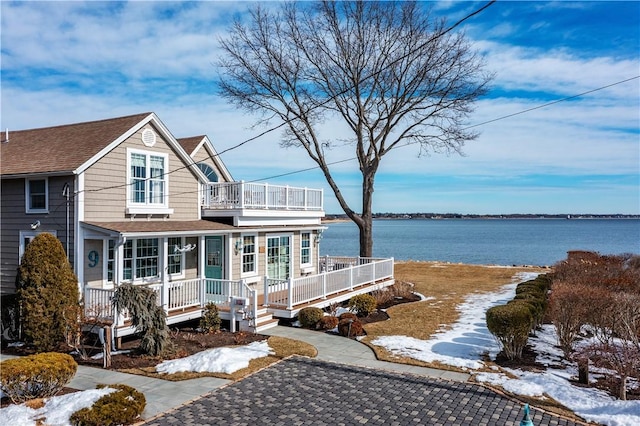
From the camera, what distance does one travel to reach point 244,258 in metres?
18.3

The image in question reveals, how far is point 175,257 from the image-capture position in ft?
53.1

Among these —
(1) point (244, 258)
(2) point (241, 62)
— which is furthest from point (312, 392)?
(2) point (241, 62)

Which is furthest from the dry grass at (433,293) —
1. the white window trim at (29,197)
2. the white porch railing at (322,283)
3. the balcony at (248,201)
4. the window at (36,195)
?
the window at (36,195)

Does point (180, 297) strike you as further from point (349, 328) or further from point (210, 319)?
point (349, 328)

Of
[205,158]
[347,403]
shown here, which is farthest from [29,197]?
[347,403]

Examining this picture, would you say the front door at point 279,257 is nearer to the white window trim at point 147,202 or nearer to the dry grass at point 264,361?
the white window trim at point 147,202

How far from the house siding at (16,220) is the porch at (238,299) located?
8.56 ft

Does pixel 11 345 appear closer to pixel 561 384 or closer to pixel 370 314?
pixel 370 314

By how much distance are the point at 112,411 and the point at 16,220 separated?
9727 mm

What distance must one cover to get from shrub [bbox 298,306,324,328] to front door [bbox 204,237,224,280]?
395 centimetres

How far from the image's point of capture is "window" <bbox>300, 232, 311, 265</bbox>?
2167 centimetres

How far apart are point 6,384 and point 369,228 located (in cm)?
1822

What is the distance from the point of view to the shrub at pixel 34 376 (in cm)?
834

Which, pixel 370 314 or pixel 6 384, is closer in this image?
pixel 6 384
